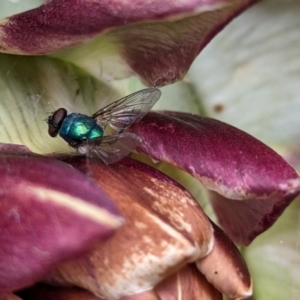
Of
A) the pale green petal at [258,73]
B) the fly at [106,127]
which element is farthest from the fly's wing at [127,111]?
the pale green petal at [258,73]

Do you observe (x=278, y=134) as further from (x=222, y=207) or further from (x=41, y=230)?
(x=41, y=230)

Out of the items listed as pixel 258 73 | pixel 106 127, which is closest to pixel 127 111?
pixel 106 127

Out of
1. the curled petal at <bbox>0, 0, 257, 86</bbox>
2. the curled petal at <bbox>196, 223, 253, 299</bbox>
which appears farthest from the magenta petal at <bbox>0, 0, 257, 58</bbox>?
the curled petal at <bbox>196, 223, 253, 299</bbox>

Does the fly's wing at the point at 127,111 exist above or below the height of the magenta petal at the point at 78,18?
below

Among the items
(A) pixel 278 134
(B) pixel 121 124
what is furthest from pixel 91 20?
(A) pixel 278 134

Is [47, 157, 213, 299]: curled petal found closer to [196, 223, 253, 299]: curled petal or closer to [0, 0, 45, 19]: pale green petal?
[196, 223, 253, 299]: curled petal

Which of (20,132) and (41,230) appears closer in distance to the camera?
(41,230)

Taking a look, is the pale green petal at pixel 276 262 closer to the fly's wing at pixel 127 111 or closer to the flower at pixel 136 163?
the flower at pixel 136 163
